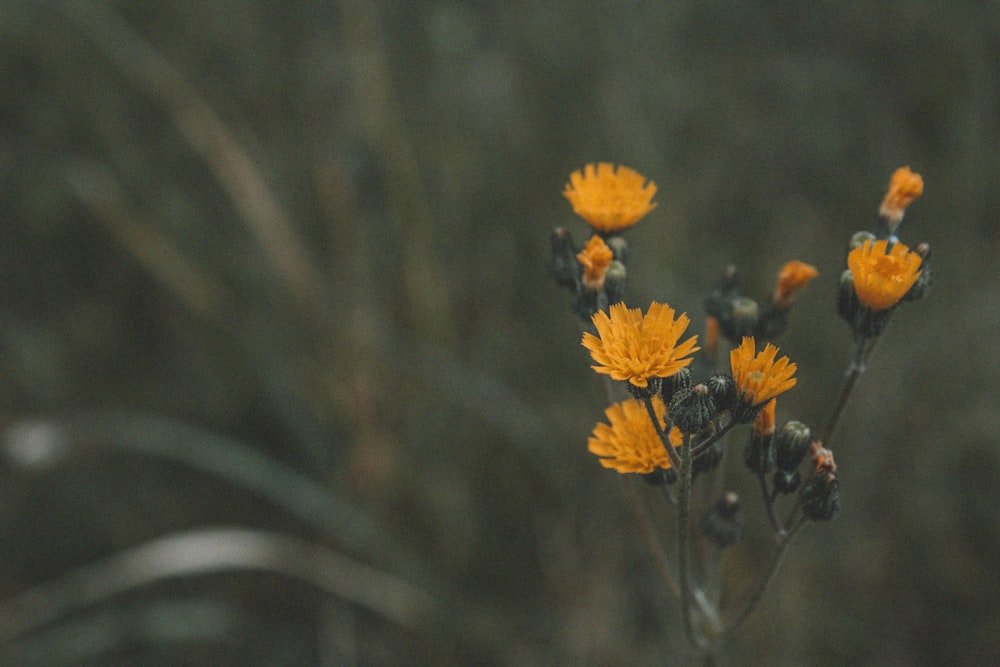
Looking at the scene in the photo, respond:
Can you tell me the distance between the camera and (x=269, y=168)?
15.1 feet

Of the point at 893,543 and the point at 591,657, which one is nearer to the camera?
the point at 591,657

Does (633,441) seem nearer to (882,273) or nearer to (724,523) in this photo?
(724,523)

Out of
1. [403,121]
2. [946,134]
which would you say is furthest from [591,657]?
[946,134]

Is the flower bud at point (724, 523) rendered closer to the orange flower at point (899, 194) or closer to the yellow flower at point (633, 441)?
the yellow flower at point (633, 441)

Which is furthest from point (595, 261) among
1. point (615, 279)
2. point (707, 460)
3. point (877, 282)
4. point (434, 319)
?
point (434, 319)

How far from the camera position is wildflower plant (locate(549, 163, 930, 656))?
1698 millimetres

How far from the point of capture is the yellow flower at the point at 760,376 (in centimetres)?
168

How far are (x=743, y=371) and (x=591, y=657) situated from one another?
1.91 m

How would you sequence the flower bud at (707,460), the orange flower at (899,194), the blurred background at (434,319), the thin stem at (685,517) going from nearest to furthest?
the thin stem at (685,517) → the flower bud at (707,460) → the orange flower at (899,194) → the blurred background at (434,319)

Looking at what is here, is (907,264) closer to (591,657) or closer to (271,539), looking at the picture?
(591,657)

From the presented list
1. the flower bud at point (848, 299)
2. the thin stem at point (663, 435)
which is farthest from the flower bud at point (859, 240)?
the thin stem at point (663, 435)

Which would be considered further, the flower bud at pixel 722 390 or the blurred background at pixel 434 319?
the blurred background at pixel 434 319

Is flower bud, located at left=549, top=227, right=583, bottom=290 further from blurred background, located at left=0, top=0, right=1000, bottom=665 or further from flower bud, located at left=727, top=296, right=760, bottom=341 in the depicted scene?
blurred background, located at left=0, top=0, right=1000, bottom=665

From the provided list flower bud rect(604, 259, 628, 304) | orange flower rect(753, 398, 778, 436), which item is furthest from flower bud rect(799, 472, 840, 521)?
flower bud rect(604, 259, 628, 304)
